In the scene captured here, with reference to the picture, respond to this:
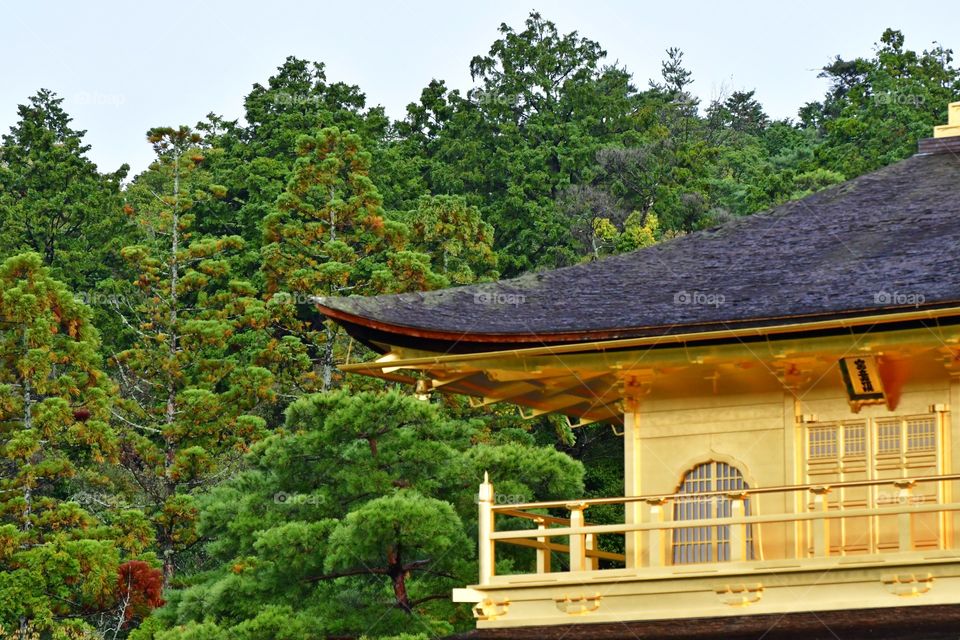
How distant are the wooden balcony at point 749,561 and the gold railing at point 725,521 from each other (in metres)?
0.02

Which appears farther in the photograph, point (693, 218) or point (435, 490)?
point (693, 218)

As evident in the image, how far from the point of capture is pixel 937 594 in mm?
16031

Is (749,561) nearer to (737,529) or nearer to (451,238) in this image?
(737,529)

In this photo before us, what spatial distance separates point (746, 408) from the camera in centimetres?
1880

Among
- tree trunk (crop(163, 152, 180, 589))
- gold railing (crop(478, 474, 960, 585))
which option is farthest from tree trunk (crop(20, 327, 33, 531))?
gold railing (crop(478, 474, 960, 585))

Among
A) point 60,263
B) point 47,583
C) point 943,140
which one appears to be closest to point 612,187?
point 60,263

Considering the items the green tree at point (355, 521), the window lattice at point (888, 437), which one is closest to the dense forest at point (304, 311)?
the green tree at point (355, 521)

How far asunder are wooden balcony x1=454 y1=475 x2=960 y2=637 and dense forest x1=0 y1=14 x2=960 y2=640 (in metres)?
9.02

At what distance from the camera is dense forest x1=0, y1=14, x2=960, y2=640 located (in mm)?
30000

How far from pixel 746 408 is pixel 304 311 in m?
36.5

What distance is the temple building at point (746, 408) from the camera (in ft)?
54.6

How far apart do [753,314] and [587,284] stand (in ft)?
8.94

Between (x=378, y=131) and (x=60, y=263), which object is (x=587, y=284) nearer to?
(x=60, y=263)

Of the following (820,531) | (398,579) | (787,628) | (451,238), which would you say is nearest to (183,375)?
(451,238)
